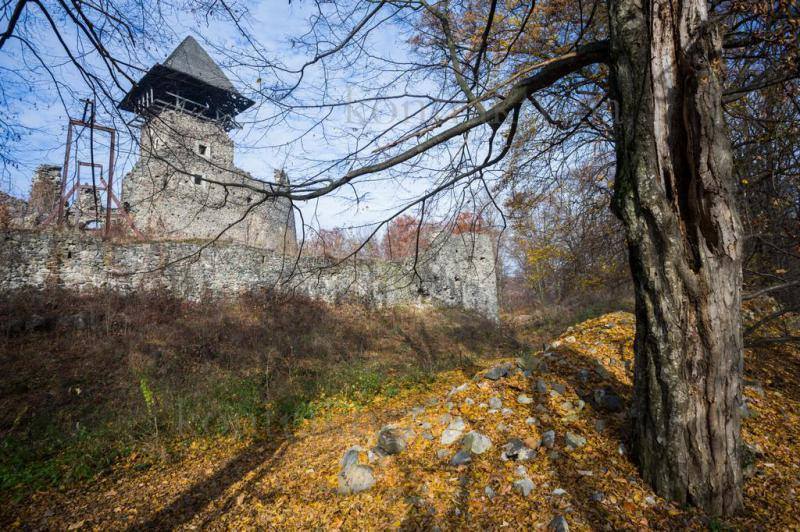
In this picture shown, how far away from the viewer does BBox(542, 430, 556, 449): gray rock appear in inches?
111

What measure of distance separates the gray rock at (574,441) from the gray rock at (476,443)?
57 cm

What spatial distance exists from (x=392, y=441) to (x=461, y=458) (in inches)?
24.8

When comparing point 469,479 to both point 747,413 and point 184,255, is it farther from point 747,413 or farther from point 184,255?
point 184,255

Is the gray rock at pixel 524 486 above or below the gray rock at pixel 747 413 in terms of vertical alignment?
below

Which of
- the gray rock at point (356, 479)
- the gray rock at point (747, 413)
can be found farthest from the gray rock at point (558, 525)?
the gray rock at point (747, 413)

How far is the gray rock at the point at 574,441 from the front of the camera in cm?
274

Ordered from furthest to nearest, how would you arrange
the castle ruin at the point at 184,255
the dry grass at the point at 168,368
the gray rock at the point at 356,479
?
the castle ruin at the point at 184,255
the dry grass at the point at 168,368
the gray rock at the point at 356,479

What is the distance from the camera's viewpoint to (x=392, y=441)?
3.21m

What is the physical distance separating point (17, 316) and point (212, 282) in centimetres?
454

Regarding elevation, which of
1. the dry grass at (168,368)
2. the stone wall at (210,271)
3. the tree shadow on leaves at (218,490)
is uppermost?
the stone wall at (210,271)

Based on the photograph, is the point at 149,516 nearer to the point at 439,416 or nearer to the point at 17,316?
the point at 439,416

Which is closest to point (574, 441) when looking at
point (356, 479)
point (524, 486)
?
point (524, 486)

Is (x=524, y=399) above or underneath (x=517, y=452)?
A: above

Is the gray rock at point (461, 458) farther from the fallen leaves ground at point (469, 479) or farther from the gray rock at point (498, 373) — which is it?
the gray rock at point (498, 373)
